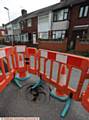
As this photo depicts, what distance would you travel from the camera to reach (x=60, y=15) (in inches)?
631

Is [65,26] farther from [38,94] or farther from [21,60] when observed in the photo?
[38,94]

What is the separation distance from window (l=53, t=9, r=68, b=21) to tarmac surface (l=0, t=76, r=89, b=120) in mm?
15183

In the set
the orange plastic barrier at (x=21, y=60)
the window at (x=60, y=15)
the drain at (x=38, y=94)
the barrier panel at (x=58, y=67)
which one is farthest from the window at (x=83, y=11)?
the drain at (x=38, y=94)

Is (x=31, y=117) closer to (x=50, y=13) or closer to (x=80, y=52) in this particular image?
(x=80, y=52)

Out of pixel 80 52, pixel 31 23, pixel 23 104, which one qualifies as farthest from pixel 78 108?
pixel 31 23

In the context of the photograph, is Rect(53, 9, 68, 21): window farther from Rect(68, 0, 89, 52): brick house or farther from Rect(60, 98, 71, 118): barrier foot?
Rect(60, 98, 71, 118): barrier foot

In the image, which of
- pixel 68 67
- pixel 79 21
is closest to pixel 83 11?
pixel 79 21

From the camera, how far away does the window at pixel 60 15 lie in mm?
15341

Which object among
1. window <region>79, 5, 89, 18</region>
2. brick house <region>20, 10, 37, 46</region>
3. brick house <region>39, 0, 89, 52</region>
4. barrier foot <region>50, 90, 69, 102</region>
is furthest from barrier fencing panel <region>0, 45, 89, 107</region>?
brick house <region>20, 10, 37, 46</region>

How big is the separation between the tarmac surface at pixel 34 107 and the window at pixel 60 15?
49.8ft

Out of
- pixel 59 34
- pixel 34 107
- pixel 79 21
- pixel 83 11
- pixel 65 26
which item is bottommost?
pixel 34 107

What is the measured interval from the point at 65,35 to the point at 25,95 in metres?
14.4

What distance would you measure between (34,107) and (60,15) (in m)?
16.4

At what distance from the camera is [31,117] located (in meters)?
2.19
